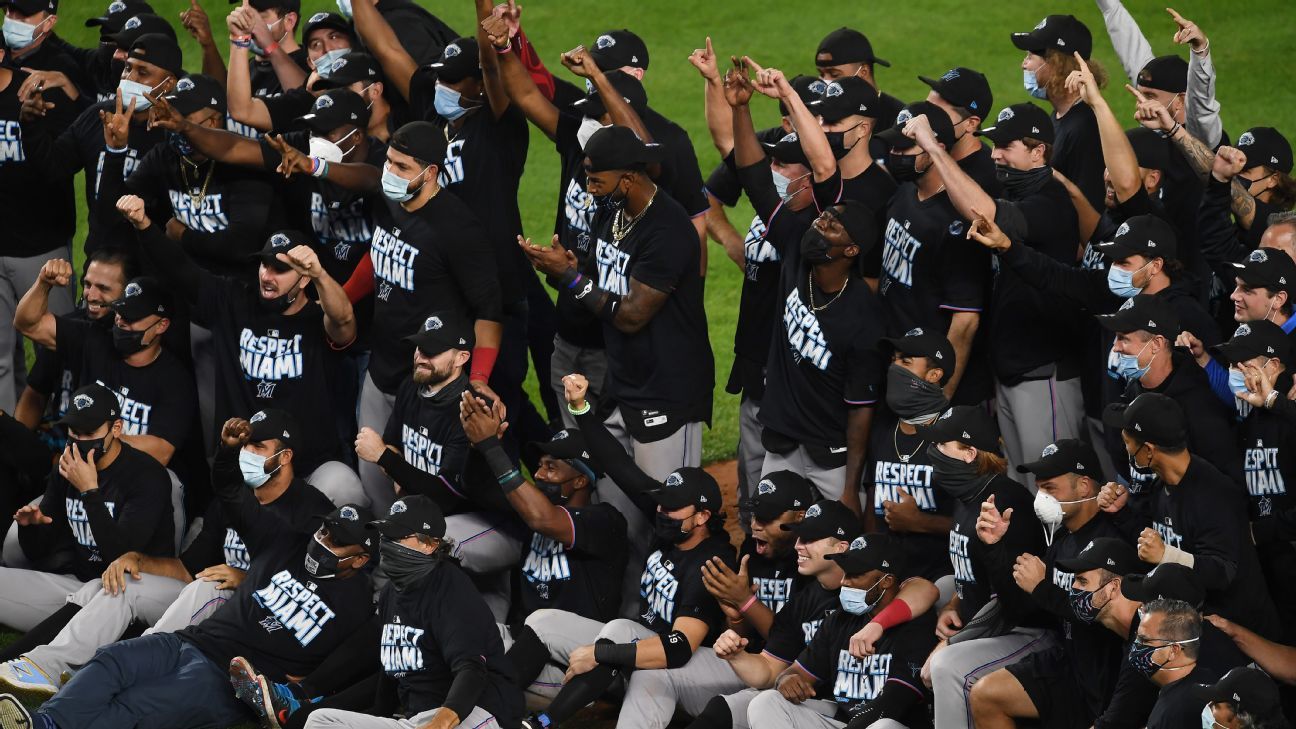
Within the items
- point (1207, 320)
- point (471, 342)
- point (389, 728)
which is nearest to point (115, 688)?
point (389, 728)

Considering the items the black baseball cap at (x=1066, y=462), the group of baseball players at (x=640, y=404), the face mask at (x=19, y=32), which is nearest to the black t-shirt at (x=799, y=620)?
the group of baseball players at (x=640, y=404)

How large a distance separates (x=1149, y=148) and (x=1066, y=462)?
1.87 meters

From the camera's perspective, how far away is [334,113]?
324 inches

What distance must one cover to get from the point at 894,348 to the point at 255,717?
3.13 meters

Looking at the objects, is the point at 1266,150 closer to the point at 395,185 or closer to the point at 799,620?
the point at 799,620

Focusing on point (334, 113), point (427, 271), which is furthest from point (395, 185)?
point (334, 113)

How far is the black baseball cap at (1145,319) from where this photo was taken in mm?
6461

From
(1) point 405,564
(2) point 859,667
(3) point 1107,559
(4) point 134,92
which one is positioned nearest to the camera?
(3) point 1107,559

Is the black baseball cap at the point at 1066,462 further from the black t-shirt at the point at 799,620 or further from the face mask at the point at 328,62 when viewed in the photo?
the face mask at the point at 328,62

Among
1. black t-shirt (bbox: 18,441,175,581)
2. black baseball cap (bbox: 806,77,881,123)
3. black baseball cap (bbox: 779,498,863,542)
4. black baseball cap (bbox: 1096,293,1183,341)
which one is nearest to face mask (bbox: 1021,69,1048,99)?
black baseball cap (bbox: 806,77,881,123)

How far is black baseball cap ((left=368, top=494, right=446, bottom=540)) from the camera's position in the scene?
273 inches

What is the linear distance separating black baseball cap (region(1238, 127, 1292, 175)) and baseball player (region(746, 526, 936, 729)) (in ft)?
7.80

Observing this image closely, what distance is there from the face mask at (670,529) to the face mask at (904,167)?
1.72 meters

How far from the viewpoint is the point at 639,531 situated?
798cm
